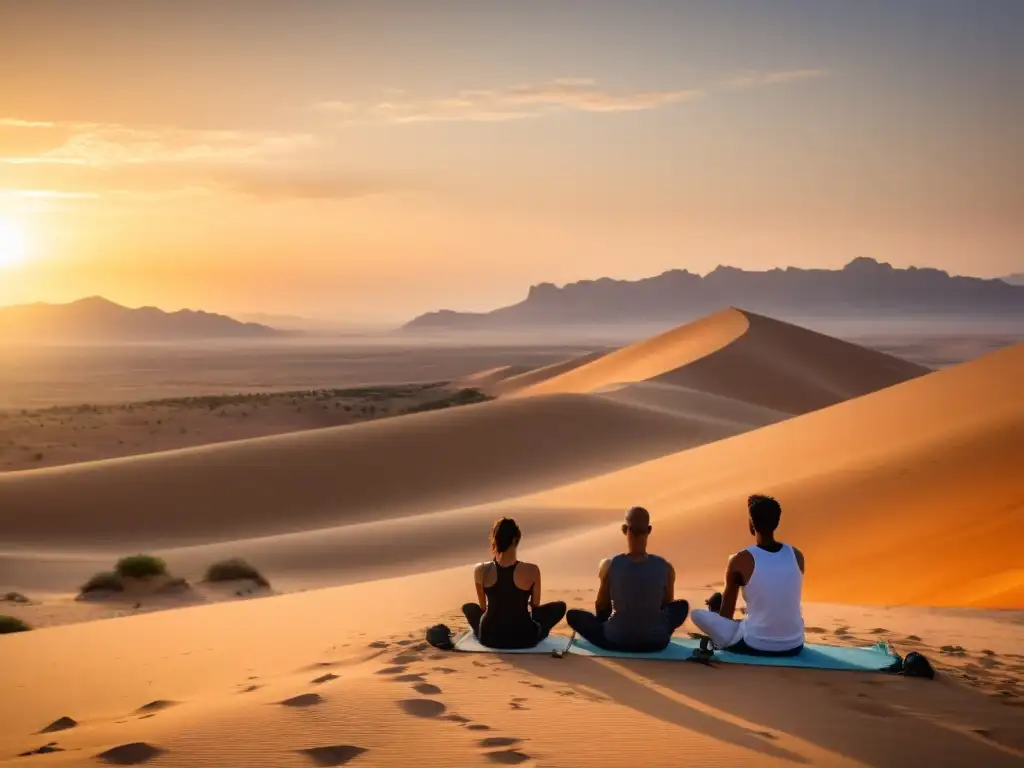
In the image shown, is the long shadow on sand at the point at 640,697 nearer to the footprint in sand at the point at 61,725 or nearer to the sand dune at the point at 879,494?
the footprint in sand at the point at 61,725

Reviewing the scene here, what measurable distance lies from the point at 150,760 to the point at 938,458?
42.4 ft

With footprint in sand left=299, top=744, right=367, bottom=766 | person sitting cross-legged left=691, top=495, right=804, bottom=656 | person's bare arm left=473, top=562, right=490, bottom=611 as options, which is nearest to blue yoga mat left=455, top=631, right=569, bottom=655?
person's bare arm left=473, top=562, right=490, bottom=611

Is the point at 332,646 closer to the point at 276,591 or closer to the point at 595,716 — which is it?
the point at 595,716

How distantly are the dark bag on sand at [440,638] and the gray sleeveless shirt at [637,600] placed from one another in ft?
3.74

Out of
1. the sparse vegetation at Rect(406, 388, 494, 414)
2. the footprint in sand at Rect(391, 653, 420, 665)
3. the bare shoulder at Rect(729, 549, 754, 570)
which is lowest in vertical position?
the footprint in sand at Rect(391, 653, 420, 665)

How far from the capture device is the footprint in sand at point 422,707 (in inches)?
224

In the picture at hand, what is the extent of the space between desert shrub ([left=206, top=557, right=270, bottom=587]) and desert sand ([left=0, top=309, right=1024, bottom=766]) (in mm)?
512

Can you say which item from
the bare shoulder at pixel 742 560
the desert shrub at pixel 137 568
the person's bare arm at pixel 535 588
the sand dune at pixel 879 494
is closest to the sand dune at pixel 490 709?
the person's bare arm at pixel 535 588

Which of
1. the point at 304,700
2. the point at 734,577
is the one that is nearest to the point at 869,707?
the point at 734,577

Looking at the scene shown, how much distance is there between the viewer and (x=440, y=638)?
7.36m

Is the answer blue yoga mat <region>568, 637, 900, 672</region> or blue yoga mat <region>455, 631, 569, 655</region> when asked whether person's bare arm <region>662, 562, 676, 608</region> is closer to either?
blue yoga mat <region>568, 637, 900, 672</region>

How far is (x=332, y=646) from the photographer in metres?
8.48

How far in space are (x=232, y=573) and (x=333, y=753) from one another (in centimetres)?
1113

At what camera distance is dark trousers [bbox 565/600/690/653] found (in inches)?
279
